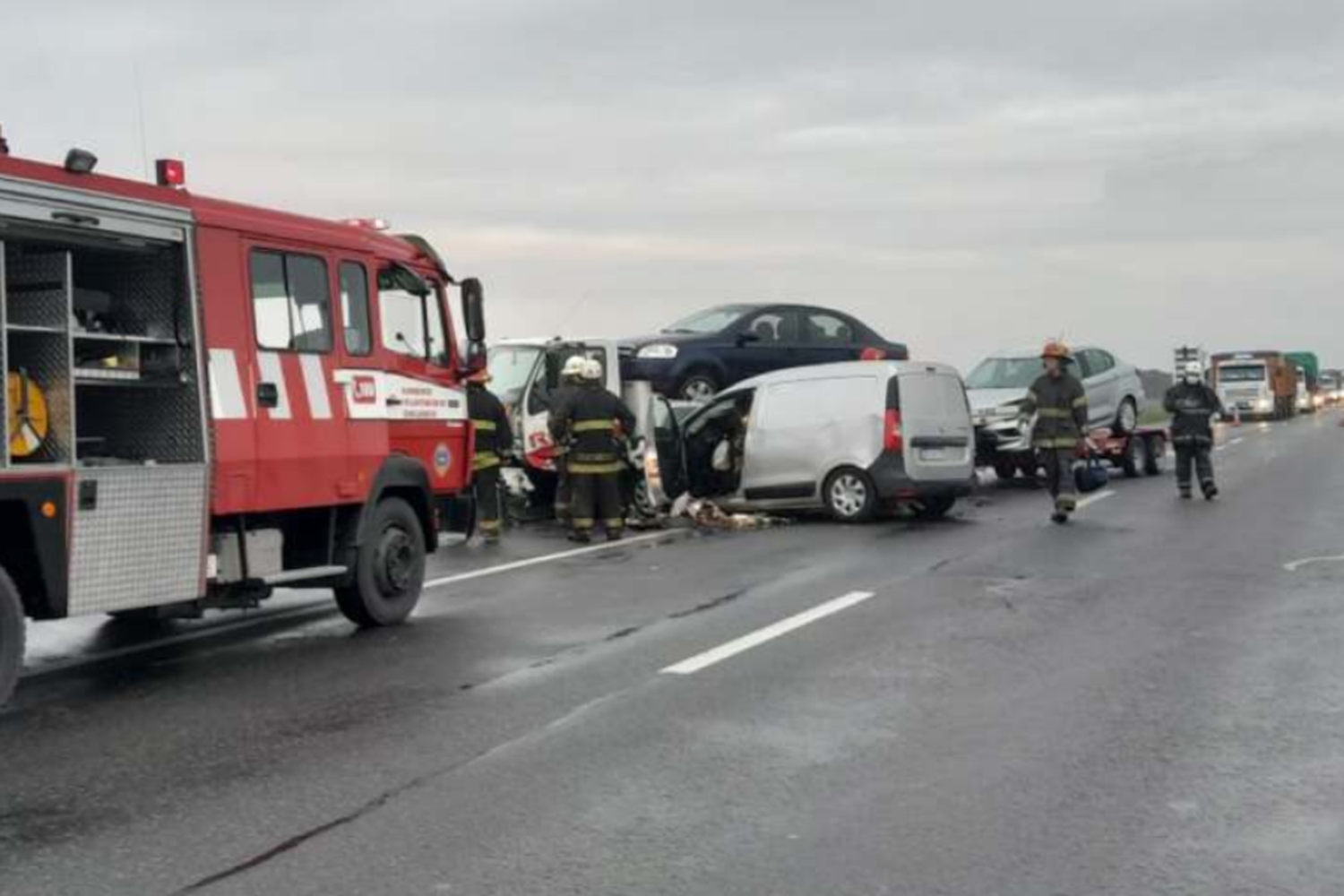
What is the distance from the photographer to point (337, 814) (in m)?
5.05

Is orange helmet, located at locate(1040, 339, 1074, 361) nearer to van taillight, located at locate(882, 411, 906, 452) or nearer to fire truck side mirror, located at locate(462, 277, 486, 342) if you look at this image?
van taillight, located at locate(882, 411, 906, 452)

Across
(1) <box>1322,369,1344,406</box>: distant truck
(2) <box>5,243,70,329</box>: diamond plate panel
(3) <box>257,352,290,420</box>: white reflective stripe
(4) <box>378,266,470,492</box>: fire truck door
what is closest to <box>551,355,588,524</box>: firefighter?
(4) <box>378,266,470,492</box>: fire truck door

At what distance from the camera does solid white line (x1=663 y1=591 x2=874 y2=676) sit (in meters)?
7.66

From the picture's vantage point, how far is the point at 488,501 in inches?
591

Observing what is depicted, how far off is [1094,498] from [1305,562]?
693 cm

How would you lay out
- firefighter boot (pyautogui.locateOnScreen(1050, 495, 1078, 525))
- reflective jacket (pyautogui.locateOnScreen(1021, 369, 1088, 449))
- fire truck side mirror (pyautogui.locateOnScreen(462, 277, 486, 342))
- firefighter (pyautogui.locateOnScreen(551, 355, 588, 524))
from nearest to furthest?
fire truck side mirror (pyautogui.locateOnScreen(462, 277, 486, 342))
firefighter (pyautogui.locateOnScreen(551, 355, 588, 524))
firefighter boot (pyautogui.locateOnScreen(1050, 495, 1078, 525))
reflective jacket (pyautogui.locateOnScreen(1021, 369, 1088, 449))

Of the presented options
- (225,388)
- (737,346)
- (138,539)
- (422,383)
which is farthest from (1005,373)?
(138,539)

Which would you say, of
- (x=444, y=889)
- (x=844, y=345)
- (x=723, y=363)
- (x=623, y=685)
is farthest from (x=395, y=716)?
(x=844, y=345)

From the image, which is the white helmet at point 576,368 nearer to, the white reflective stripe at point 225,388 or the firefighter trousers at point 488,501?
the firefighter trousers at point 488,501

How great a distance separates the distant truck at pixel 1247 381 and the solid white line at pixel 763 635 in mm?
49627

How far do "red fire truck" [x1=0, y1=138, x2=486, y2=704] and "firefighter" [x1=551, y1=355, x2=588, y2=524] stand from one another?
176 inches

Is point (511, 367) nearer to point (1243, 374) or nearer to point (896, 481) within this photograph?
point (896, 481)

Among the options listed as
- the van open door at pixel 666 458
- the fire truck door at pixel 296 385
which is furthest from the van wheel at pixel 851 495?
the fire truck door at pixel 296 385

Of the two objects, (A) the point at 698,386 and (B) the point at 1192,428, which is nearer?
(B) the point at 1192,428
